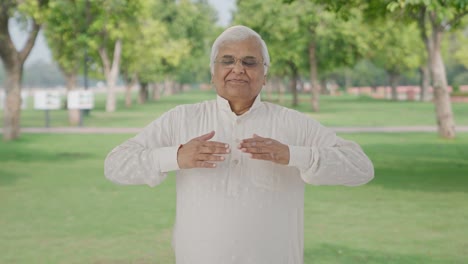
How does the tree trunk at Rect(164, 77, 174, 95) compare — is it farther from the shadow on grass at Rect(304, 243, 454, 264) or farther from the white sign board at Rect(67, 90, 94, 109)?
the shadow on grass at Rect(304, 243, 454, 264)

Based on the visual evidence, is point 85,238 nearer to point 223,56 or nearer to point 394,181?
point 223,56

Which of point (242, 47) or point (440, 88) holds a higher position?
point (242, 47)

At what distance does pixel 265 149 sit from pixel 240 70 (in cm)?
41

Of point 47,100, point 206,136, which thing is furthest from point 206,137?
point 47,100

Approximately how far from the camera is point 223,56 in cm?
332

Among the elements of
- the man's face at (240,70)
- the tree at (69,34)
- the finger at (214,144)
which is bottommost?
the finger at (214,144)

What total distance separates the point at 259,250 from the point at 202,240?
9.7 inches

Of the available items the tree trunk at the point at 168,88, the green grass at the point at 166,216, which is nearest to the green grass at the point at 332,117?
the green grass at the point at 166,216

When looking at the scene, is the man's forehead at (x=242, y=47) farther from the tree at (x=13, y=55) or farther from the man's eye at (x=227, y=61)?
the tree at (x=13, y=55)

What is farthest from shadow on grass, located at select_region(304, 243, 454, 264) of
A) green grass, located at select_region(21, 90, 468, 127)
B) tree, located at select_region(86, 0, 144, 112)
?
green grass, located at select_region(21, 90, 468, 127)

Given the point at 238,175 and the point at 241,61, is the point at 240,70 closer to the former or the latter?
the point at 241,61

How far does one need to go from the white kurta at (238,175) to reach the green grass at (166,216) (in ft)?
14.8

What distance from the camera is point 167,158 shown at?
3150 millimetres

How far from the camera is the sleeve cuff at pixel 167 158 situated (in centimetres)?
314
